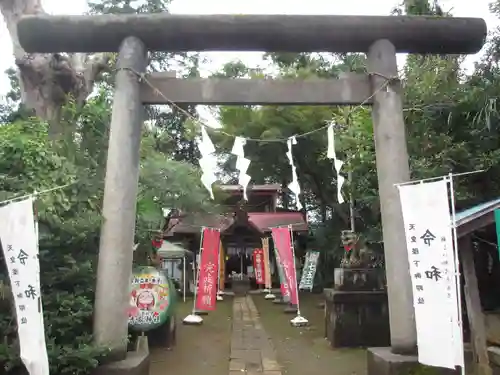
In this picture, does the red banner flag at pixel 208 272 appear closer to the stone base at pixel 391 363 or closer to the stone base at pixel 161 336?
the stone base at pixel 161 336

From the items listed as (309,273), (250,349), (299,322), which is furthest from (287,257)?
(309,273)

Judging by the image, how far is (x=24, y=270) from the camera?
4797 mm

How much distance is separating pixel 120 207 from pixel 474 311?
5.27 metres

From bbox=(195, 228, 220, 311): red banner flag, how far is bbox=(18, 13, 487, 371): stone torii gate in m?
7.58

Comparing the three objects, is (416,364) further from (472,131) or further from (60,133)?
(60,133)

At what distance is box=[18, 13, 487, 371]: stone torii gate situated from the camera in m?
6.17

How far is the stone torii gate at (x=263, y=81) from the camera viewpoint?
6.17 m

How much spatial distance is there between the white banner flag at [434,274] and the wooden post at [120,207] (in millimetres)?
3416

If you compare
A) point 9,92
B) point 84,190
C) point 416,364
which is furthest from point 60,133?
point 9,92

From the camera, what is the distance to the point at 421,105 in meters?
10.0

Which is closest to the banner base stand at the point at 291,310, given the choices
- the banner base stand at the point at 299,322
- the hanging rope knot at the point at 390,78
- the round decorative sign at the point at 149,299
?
the banner base stand at the point at 299,322

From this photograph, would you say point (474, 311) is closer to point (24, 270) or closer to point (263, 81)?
point (263, 81)

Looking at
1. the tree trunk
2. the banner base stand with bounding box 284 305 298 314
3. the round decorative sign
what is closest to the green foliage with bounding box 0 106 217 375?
the tree trunk

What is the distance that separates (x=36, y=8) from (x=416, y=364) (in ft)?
32.8
